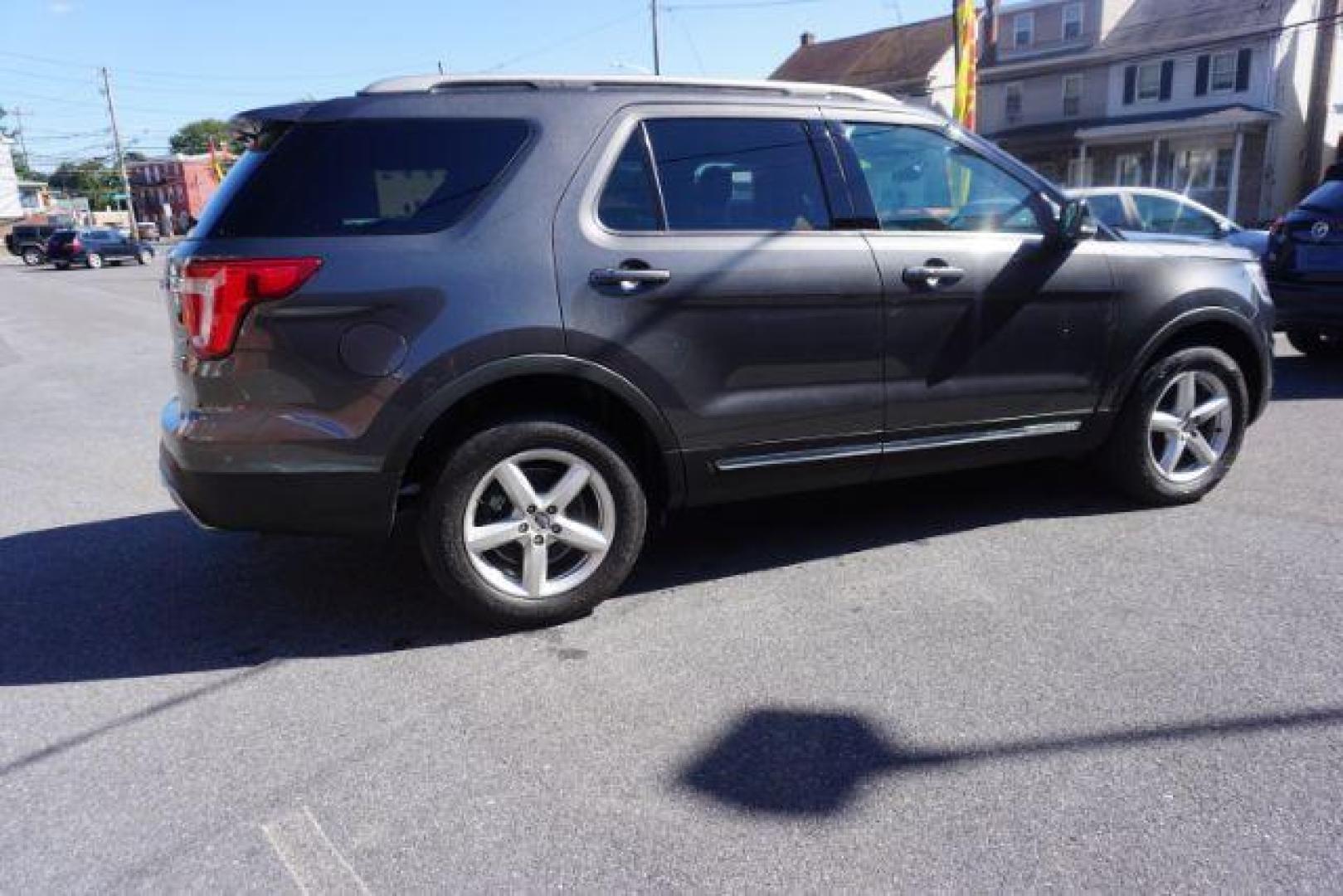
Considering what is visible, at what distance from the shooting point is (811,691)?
3.15m

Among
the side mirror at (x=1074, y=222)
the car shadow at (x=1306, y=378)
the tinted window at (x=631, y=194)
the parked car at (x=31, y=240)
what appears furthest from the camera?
the parked car at (x=31, y=240)

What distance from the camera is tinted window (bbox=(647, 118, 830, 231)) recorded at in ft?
12.2

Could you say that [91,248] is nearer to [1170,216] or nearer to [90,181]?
[1170,216]

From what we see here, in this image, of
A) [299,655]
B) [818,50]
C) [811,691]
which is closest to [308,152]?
[299,655]

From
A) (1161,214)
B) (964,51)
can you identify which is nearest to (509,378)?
(1161,214)

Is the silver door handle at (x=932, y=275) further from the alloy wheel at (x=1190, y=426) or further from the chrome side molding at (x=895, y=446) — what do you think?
the alloy wheel at (x=1190, y=426)

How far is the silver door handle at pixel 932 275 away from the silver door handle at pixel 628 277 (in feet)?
3.48

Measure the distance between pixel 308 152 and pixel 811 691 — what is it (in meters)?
2.39

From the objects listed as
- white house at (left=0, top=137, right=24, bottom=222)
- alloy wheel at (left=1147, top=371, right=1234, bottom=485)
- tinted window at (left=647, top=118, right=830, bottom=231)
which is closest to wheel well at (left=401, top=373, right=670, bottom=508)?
tinted window at (left=647, top=118, right=830, bottom=231)

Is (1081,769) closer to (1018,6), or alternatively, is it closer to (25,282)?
(25,282)

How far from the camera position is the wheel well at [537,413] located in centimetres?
352

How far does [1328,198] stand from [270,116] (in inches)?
316

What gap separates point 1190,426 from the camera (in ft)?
15.8

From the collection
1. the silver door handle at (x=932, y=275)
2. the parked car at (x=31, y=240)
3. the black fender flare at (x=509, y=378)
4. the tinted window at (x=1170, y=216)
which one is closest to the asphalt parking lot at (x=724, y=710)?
the black fender flare at (x=509, y=378)
